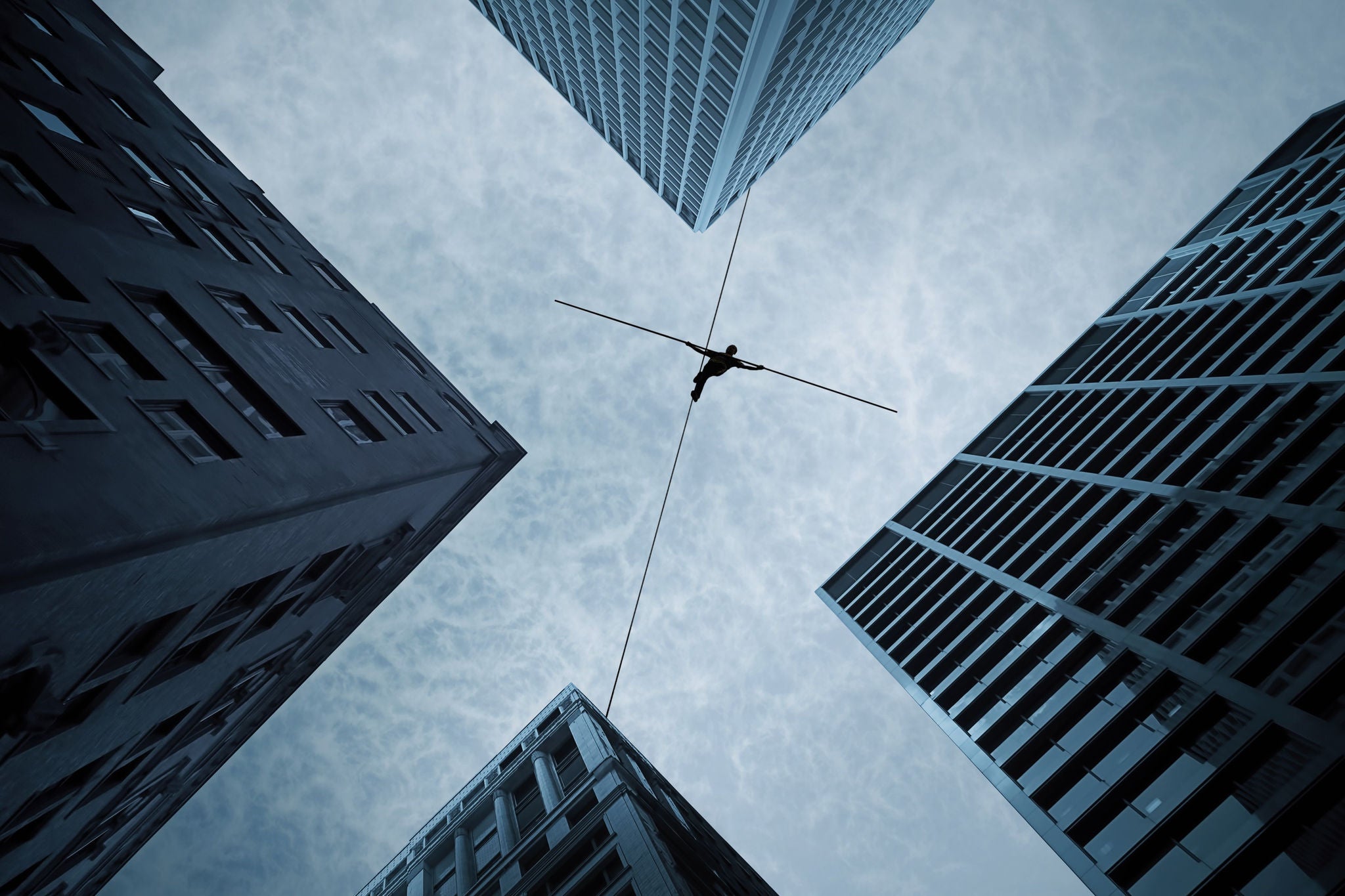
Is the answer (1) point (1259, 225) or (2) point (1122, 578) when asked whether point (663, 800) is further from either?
(1) point (1259, 225)

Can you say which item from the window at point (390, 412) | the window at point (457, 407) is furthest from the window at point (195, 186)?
the window at point (457, 407)

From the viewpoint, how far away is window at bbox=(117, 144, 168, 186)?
→ 21.9 meters

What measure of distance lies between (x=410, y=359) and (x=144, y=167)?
43.3 feet

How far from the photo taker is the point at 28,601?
1074 cm

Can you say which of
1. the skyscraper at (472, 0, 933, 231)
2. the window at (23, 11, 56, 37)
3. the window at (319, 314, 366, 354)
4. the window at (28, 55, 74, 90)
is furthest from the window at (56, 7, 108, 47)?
the skyscraper at (472, 0, 933, 231)

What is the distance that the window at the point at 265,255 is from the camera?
26.1 metres

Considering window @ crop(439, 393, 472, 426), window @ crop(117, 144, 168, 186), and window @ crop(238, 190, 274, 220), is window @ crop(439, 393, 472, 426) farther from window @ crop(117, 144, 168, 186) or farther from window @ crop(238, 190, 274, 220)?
window @ crop(117, 144, 168, 186)

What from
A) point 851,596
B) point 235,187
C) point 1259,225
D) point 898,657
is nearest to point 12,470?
point 235,187

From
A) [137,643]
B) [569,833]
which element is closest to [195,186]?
[137,643]

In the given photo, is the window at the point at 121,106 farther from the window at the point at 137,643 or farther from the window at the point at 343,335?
the window at the point at 137,643

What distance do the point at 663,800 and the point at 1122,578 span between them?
23.7 meters

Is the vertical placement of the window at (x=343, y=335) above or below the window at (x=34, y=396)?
above

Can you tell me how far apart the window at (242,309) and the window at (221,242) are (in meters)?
2.35

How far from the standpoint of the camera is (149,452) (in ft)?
44.6
